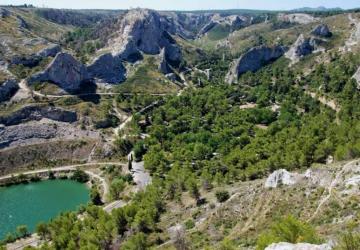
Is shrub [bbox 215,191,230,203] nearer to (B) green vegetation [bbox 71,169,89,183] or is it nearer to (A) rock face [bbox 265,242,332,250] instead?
(A) rock face [bbox 265,242,332,250]

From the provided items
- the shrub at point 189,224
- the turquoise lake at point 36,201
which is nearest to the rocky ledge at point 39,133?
the turquoise lake at point 36,201

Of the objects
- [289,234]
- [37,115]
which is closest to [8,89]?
[37,115]

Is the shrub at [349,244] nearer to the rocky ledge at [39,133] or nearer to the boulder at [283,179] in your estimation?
the boulder at [283,179]

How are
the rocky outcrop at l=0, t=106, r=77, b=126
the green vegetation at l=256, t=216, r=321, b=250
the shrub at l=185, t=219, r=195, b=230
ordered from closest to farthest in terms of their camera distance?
the green vegetation at l=256, t=216, r=321, b=250, the shrub at l=185, t=219, r=195, b=230, the rocky outcrop at l=0, t=106, r=77, b=126

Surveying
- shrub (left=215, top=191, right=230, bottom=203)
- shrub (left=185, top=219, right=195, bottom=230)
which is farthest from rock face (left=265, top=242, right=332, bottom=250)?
shrub (left=215, top=191, right=230, bottom=203)

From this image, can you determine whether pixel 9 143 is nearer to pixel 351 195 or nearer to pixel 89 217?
pixel 89 217

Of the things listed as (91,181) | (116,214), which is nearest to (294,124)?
(91,181)

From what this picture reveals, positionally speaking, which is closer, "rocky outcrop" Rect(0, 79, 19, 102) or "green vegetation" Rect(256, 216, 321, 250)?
"green vegetation" Rect(256, 216, 321, 250)
